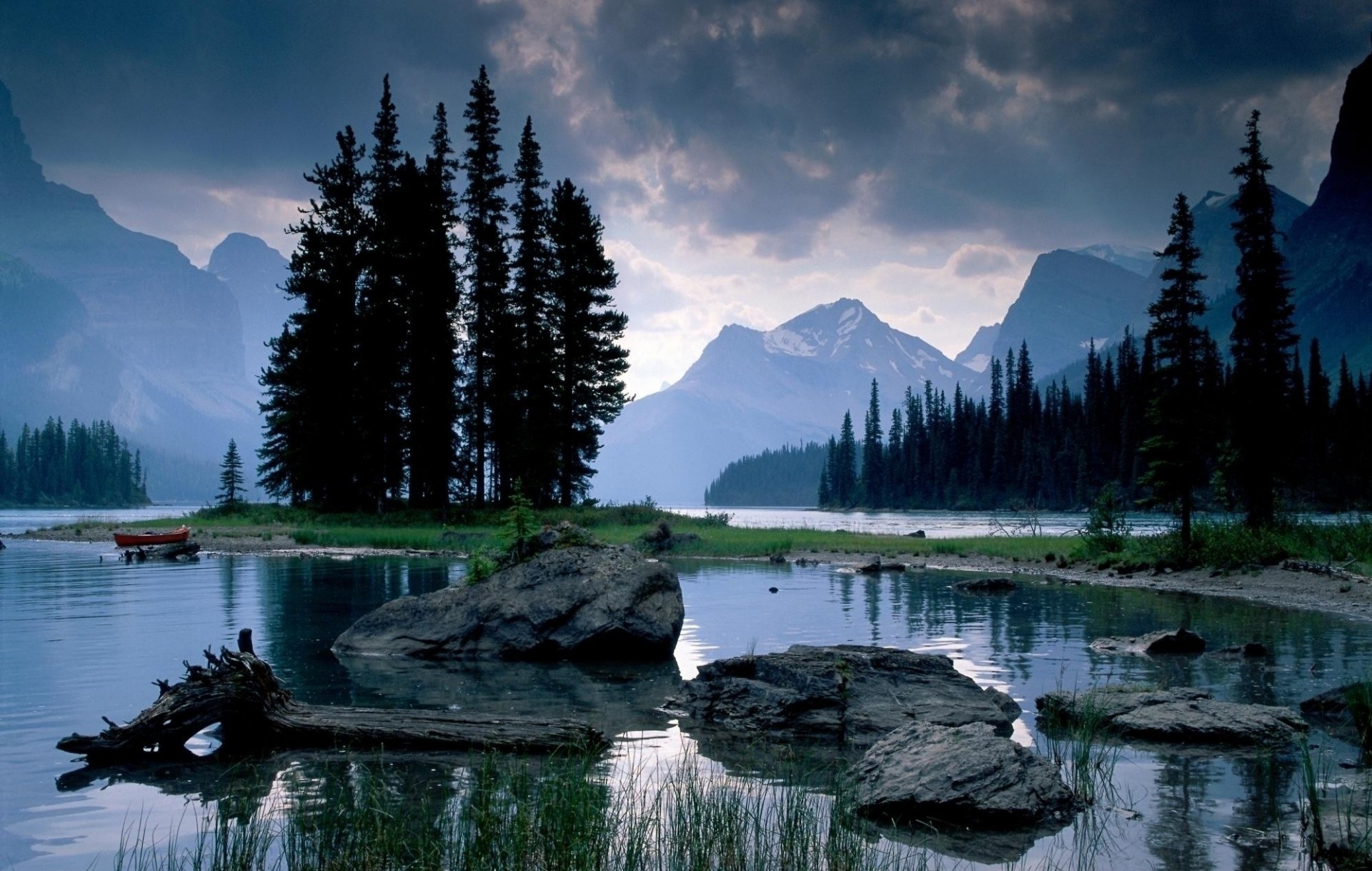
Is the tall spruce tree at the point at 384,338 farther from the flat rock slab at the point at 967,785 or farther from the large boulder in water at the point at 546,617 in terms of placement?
the flat rock slab at the point at 967,785

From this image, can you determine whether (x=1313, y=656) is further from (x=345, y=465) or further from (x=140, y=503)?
(x=140, y=503)

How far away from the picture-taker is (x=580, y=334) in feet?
175

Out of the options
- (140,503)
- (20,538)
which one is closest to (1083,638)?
(20,538)

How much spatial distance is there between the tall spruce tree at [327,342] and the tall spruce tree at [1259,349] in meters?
45.4

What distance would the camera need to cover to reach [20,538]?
2116 inches

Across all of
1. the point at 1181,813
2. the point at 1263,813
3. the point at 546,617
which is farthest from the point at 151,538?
the point at 1263,813

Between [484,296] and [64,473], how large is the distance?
159097mm

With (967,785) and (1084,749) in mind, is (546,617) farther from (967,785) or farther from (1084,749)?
(1084,749)

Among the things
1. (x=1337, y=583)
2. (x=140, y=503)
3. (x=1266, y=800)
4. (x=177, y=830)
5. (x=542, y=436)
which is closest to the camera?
(x=177, y=830)

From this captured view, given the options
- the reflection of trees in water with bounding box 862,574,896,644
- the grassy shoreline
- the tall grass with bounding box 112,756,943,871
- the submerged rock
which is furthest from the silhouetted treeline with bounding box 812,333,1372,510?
the tall grass with bounding box 112,756,943,871

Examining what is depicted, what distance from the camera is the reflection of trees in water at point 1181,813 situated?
259 inches

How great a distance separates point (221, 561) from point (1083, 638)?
3313 centimetres

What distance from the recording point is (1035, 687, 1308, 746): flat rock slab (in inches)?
388

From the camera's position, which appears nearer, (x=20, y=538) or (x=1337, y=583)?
(x=1337, y=583)
